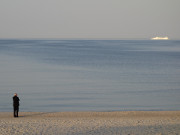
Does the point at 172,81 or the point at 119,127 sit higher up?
the point at 172,81

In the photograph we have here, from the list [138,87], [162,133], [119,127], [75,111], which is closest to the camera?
[162,133]

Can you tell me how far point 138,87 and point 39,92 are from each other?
9.43 m

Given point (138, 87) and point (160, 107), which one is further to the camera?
point (138, 87)

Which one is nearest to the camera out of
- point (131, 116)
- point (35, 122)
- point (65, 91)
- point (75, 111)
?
point (35, 122)

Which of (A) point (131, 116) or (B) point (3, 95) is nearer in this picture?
(A) point (131, 116)

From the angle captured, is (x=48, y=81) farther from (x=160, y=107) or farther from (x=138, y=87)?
(x=160, y=107)

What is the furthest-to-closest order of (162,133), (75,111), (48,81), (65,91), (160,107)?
(48,81), (65,91), (160,107), (75,111), (162,133)

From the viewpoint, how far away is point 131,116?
58.4 feet

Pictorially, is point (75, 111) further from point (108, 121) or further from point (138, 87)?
point (138, 87)

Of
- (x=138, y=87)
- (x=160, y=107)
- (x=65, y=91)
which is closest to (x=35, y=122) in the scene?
(x=160, y=107)

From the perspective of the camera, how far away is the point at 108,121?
1539 centimetres

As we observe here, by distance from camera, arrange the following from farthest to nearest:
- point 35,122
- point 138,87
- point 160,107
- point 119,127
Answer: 1. point 138,87
2. point 160,107
3. point 35,122
4. point 119,127

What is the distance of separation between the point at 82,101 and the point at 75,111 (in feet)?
10.6

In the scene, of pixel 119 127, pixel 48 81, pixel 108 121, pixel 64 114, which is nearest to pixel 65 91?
pixel 48 81
